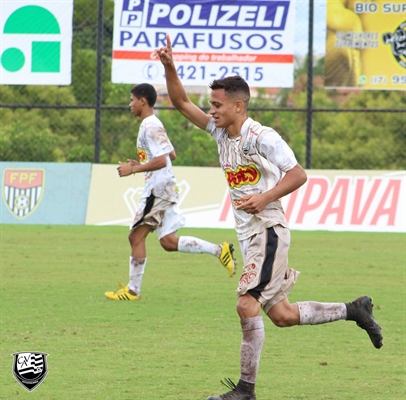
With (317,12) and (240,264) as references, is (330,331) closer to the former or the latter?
(240,264)

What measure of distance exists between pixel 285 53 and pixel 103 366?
12.8m

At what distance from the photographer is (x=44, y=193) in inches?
707

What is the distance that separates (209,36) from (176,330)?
11.1 meters

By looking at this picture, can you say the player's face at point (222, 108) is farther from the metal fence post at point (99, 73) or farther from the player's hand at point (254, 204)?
the metal fence post at point (99, 73)

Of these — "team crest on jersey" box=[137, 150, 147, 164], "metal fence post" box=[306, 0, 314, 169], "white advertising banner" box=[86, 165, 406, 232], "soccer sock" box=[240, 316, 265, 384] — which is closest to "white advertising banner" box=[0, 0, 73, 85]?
"white advertising banner" box=[86, 165, 406, 232]

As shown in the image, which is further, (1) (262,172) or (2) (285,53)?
(2) (285,53)

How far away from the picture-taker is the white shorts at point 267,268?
6.46m

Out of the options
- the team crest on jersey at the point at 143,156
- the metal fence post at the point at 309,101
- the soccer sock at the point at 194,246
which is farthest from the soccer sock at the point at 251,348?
the metal fence post at the point at 309,101

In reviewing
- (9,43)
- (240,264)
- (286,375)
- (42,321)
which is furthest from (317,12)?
(286,375)

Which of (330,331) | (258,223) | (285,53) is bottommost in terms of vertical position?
Result: (330,331)

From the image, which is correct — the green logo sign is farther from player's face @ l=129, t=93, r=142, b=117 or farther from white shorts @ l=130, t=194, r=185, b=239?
white shorts @ l=130, t=194, r=185, b=239

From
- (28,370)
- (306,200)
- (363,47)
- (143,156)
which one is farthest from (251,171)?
(363,47)

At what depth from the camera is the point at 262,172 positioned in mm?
6586

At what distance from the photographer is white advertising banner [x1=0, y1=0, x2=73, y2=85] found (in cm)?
1914
